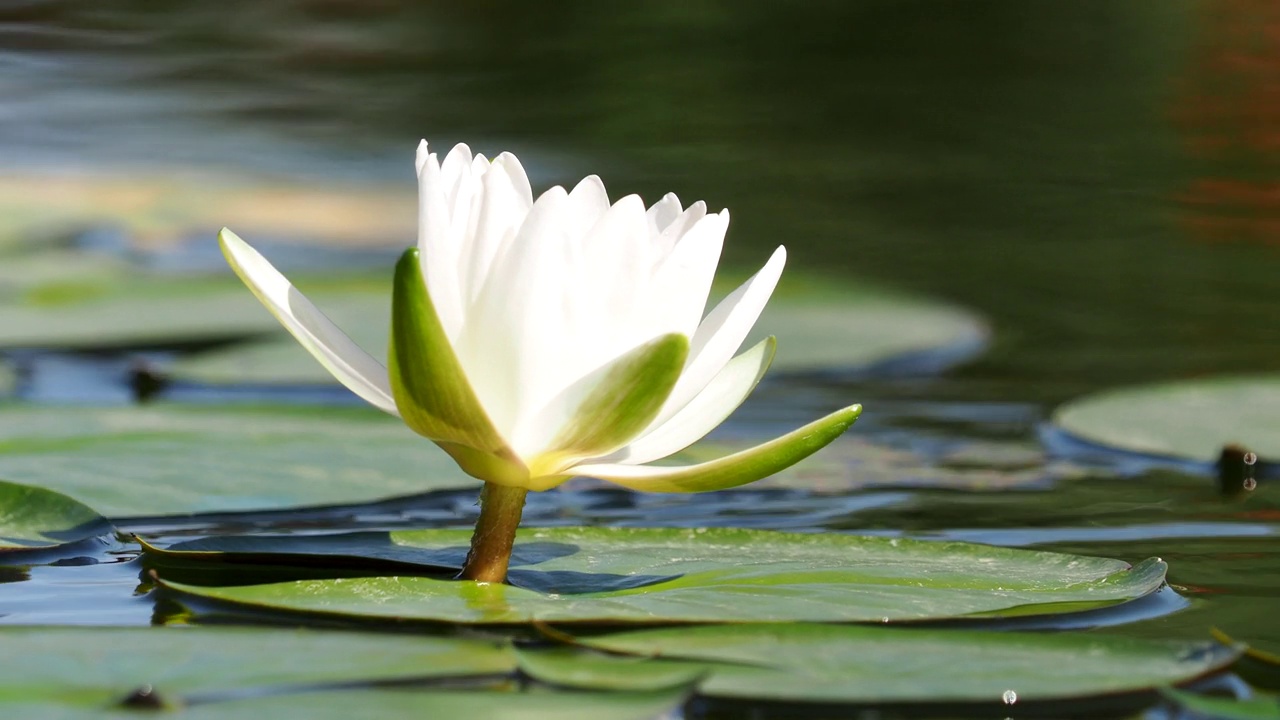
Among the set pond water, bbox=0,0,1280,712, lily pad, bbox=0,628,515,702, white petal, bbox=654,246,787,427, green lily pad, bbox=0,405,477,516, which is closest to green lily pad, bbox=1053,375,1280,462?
pond water, bbox=0,0,1280,712

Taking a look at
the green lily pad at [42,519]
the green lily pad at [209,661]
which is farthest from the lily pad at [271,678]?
the green lily pad at [42,519]

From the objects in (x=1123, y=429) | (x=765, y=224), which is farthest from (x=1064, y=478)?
(x=765, y=224)

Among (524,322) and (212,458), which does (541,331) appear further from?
(212,458)

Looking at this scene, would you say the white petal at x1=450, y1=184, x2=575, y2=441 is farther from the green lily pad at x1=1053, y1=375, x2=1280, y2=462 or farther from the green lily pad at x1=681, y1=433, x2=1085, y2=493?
the green lily pad at x1=1053, y1=375, x2=1280, y2=462

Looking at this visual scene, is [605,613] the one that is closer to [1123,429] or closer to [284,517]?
[284,517]

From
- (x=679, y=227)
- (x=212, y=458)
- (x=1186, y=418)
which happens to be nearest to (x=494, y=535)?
(x=679, y=227)

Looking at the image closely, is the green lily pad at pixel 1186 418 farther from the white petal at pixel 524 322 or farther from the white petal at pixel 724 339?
the white petal at pixel 524 322
